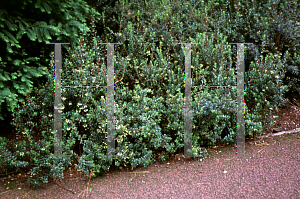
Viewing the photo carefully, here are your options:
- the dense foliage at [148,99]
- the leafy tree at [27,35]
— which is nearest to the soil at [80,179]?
the dense foliage at [148,99]

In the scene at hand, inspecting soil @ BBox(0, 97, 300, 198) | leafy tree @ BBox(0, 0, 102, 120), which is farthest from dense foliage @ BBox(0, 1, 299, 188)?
leafy tree @ BBox(0, 0, 102, 120)

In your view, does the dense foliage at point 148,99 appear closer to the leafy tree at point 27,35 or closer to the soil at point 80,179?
the soil at point 80,179

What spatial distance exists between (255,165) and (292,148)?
0.65m

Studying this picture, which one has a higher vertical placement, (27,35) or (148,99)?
(27,35)

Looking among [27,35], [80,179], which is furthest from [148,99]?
[27,35]

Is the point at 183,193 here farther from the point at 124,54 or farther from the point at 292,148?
the point at 124,54

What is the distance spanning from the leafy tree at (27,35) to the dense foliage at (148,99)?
0.68 ft

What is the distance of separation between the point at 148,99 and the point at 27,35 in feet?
6.23

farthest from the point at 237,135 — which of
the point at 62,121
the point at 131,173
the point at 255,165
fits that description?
the point at 62,121

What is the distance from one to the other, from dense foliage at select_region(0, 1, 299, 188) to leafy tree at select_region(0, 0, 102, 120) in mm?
208

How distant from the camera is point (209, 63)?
155 inches

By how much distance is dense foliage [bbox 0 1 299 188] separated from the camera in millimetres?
2906

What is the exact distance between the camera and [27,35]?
3.38 meters

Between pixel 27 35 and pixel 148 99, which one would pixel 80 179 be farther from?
pixel 27 35
